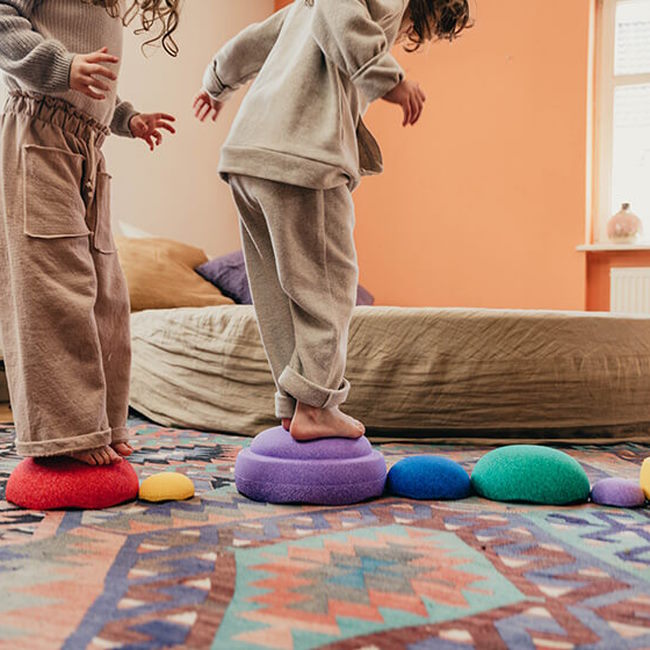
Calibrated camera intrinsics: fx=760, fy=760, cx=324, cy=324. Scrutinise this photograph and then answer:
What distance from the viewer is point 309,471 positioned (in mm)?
1183

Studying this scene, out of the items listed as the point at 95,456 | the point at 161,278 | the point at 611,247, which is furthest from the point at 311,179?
the point at 611,247

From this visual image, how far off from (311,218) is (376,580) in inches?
23.7

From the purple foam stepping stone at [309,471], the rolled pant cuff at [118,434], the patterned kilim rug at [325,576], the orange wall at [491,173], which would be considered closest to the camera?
the patterned kilim rug at [325,576]

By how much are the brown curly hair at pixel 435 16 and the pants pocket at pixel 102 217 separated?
59 centimetres

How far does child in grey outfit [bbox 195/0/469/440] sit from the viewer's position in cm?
116

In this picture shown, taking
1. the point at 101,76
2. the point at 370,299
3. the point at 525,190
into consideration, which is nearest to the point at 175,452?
the point at 101,76

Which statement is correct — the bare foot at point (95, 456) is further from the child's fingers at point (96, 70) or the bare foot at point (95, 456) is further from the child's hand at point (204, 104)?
the child's hand at point (204, 104)

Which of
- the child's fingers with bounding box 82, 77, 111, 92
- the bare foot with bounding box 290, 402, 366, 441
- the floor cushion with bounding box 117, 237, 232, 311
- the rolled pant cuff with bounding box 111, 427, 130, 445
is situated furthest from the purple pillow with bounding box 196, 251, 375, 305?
the child's fingers with bounding box 82, 77, 111, 92

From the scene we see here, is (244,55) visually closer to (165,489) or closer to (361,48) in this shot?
(361,48)

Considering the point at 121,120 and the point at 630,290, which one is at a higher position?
the point at 121,120

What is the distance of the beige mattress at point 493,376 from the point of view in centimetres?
186

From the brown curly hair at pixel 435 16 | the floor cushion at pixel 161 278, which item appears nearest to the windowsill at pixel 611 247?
the floor cushion at pixel 161 278

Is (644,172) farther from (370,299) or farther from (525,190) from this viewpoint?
(370,299)

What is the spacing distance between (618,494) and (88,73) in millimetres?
1021
